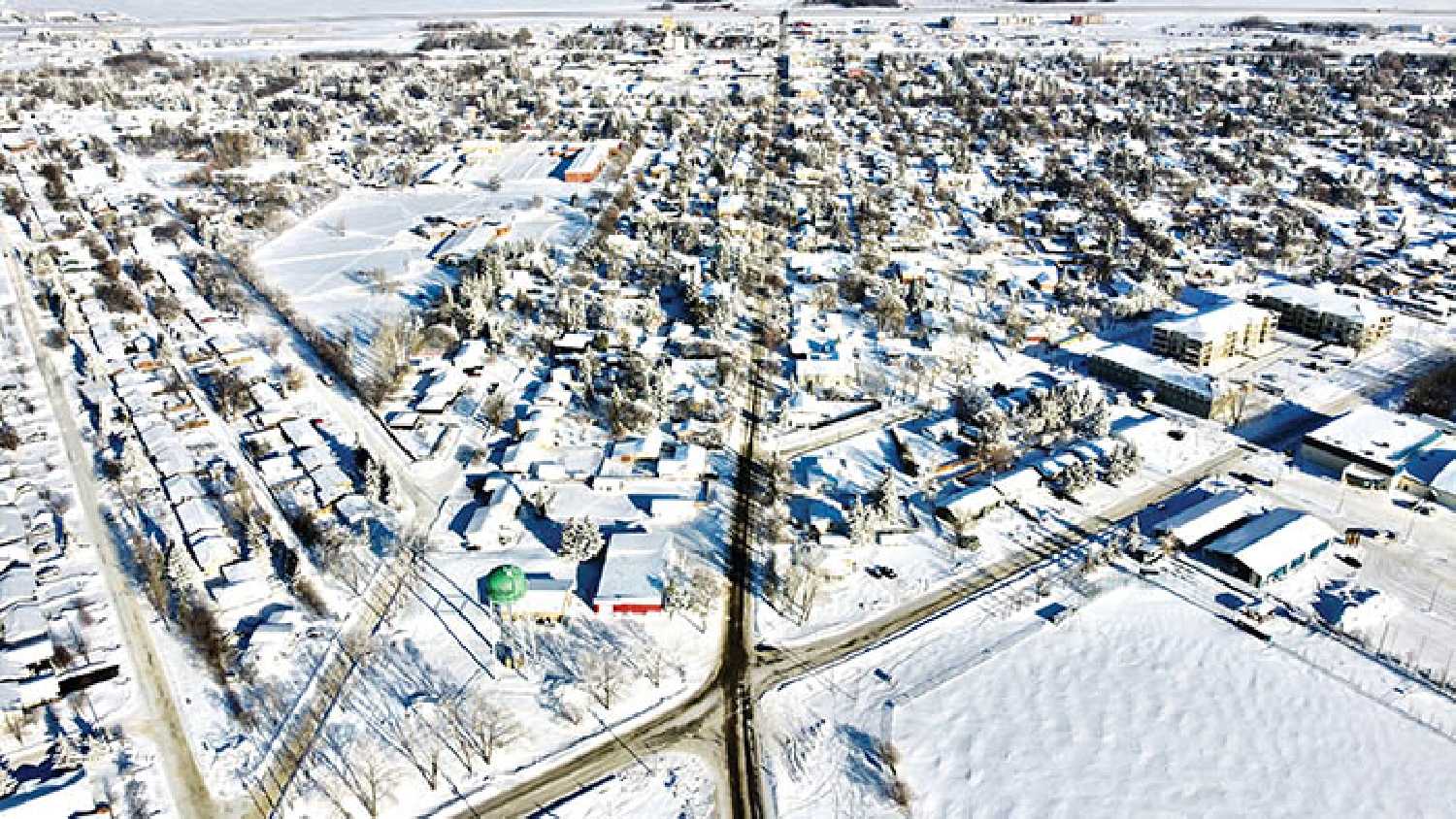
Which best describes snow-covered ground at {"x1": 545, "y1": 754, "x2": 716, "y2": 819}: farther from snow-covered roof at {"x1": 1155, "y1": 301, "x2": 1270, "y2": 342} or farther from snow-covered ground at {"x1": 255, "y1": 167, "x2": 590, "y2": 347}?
snow-covered roof at {"x1": 1155, "y1": 301, "x2": 1270, "y2": 342}

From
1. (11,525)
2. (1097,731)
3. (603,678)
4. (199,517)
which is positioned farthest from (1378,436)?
(11,525)

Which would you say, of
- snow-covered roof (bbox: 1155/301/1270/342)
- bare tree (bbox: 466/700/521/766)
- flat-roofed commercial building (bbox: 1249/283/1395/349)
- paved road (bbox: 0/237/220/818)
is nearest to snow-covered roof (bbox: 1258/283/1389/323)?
flat-roofed commercial building (bbox: 1249/283/1395/349)

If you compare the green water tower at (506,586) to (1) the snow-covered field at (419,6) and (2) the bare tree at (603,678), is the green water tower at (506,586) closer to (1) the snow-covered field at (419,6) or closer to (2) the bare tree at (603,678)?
(2) the bare tree at (603,678)

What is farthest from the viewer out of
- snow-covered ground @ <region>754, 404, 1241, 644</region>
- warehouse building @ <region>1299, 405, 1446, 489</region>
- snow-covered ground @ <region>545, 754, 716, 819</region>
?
warehouse building @ <region>1299, 405, 1446, 489</region>

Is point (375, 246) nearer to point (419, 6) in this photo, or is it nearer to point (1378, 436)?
point (1378, 436)

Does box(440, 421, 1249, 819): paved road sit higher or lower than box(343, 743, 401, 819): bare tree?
lower

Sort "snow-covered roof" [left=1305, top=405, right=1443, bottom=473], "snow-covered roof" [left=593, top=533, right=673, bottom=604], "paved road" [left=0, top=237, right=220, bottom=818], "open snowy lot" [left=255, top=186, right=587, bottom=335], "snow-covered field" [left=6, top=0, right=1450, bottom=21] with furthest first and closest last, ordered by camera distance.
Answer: "snow-covered field" [left=6, top=0, right=1450, bottom=21]
"open snowy lot" [left=255, top=186, right=587, bottom=335]
"snow-covered roof" [left=1305, top=405, right=1443, bottom=473]
"snow-covered roof" [left=593, top=533, right=673, bottom=604]
"paved road" [left=0, top=237, right=220, bottom=818]
